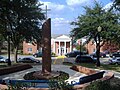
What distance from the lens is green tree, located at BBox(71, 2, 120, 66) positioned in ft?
132

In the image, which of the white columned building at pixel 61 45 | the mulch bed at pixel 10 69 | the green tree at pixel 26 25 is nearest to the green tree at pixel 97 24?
the green tree at pixel 26 25

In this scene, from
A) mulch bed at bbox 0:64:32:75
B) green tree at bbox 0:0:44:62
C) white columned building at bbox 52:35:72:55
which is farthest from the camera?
white columned building at bbox 52:35:72:55

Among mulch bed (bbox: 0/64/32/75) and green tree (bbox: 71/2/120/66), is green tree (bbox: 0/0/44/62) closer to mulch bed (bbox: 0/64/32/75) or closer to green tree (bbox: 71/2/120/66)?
green tree (bbox: 71/2/120/66)

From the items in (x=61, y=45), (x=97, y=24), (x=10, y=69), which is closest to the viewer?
(x=10, y=69)

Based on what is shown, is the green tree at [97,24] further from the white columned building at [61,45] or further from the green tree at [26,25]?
the white columned building at [61,45]

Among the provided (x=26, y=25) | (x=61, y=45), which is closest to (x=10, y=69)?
(x=26, y=25)

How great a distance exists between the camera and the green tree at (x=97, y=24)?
132 ft

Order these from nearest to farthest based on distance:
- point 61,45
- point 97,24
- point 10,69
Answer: point 10,69 → point 97,24 → point 61,45

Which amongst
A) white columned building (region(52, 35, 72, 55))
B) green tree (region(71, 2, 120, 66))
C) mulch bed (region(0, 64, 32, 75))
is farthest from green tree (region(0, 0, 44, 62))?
white columned building (region(52, 35, 72, 55))

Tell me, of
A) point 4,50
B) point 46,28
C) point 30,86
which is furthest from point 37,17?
point 4,50

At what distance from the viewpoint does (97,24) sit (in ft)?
136

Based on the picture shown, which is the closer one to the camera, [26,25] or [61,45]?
[26,25]

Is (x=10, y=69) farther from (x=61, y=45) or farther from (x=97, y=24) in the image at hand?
(x=61, y=45)

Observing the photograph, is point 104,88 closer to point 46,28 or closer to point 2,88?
point 2,88
